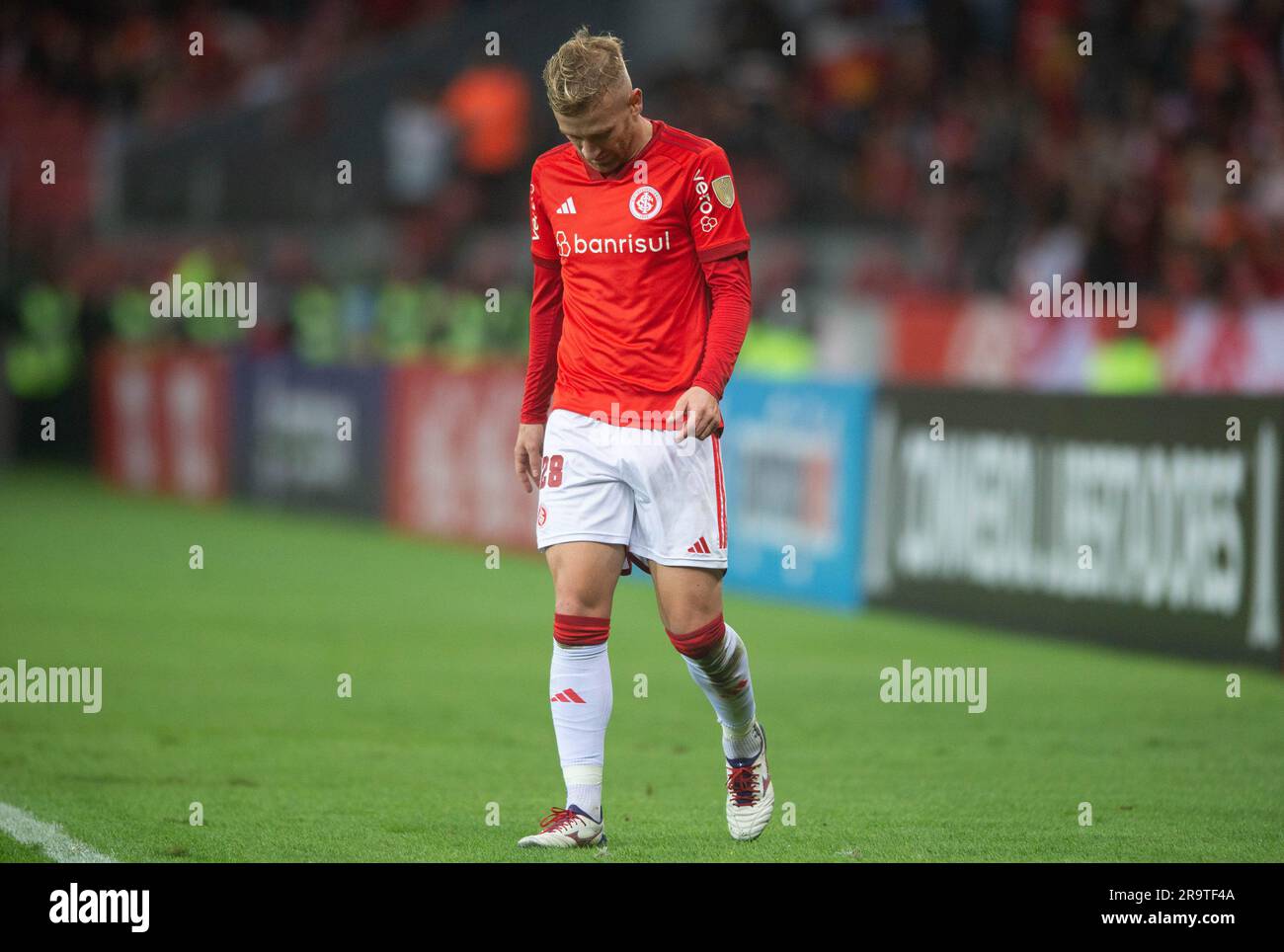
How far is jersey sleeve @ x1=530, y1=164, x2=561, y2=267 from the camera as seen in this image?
6074 mm

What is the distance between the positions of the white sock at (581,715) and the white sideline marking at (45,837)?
1.30 metres

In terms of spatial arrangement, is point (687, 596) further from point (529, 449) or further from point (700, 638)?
point (529, 449)

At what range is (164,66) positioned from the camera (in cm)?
2905

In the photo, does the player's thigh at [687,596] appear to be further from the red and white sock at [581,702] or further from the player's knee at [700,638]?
the red and white sock at [581,702]

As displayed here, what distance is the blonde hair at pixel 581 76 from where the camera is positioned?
560cm

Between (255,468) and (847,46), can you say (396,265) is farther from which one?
(847,46)

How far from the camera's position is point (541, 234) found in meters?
6.12

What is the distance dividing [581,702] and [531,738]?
7.49 ft

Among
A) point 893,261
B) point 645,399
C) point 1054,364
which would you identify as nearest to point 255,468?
point 893,261

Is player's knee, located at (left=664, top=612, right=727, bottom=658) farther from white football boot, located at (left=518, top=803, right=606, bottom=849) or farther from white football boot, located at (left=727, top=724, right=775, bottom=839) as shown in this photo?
white football boot, located at (left=518, top=803, right=606, bottom=849)

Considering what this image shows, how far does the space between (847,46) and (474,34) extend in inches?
281

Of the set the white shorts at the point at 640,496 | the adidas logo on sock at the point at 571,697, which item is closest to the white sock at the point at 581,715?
the adidas logo on sock at the point at 571,697

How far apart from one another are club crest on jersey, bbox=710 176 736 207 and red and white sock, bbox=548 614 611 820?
4.09ft

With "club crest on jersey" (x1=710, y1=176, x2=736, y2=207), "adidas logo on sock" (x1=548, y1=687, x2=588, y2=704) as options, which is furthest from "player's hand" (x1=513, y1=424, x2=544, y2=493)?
"club crest on jersey" (x1=710, y1=176, x2=736, y2=207)
